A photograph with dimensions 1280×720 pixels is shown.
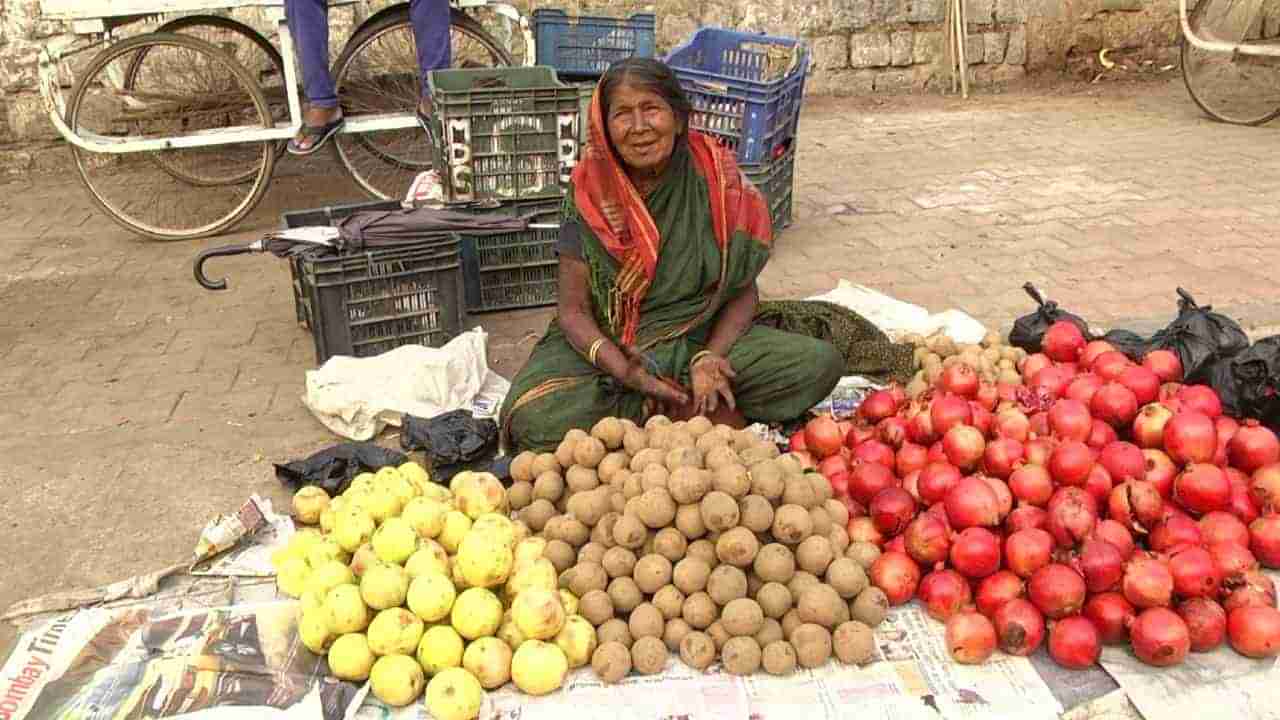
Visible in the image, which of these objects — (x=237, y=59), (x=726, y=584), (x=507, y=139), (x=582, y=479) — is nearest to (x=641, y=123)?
(x=582, y=479)

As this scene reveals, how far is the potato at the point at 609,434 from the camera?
109 inches

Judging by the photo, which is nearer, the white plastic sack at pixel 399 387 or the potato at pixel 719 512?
the potato at pixel 719 512

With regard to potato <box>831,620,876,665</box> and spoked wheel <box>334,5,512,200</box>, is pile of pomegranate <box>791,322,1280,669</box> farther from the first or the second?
spoked wheel <box>334,5,512,200</box>

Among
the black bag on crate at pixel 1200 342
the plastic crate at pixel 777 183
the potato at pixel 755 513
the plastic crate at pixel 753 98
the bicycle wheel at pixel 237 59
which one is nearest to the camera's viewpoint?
the potato at pixel 755 513

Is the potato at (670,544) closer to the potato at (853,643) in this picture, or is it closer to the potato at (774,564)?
the potato at (774,564)

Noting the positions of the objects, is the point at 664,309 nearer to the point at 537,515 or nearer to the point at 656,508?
the point at 537,515

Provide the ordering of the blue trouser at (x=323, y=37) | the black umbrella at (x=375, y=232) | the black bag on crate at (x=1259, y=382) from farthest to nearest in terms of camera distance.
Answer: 1. the blue trouser at (x=323, y=37)
2. the black umbrella at (x=375, y=232)
3. the black bag on crate at (x=1259, y=382)

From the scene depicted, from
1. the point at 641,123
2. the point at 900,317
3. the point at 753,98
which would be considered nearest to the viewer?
the point at 641,123

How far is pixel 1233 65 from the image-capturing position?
8.31 m

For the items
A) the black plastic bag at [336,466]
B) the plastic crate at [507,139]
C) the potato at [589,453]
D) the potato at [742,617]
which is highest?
the plastic crate at [507,139]

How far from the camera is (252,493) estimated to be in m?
3.35

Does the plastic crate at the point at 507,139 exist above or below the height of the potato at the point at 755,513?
above

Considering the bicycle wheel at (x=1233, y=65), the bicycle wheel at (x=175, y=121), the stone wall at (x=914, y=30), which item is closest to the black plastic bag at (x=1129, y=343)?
the bicycle wheel at (x=175, y=121)

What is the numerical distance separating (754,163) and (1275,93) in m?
5.30
